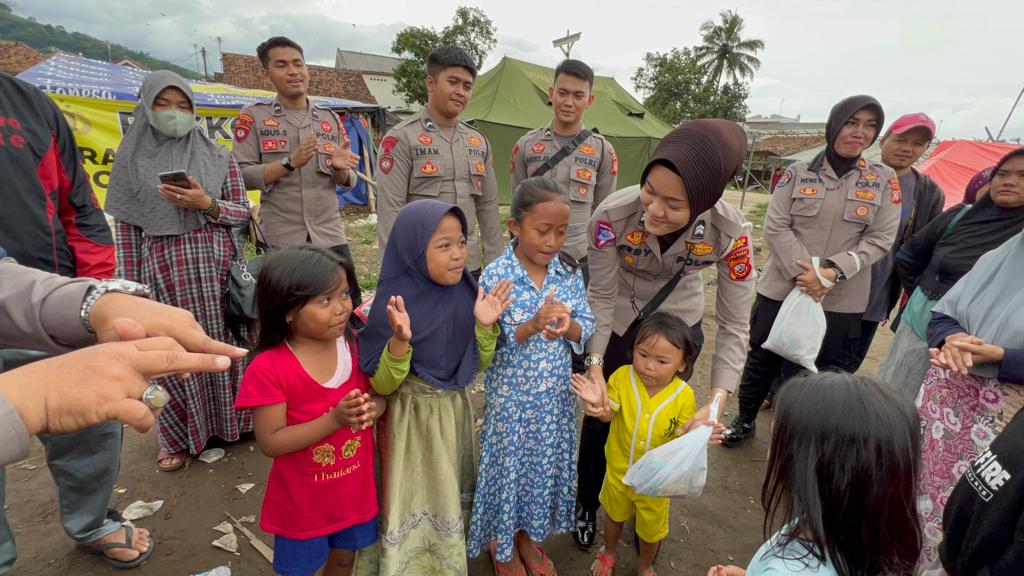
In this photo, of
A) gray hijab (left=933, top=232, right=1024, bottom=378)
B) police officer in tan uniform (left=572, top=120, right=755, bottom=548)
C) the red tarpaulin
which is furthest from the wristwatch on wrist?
the red tarpaulin

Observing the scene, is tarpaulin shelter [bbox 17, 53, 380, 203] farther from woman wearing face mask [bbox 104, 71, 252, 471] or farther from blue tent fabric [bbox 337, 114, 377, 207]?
woman wearing face mask [bbox 104, 71, 252, 471]

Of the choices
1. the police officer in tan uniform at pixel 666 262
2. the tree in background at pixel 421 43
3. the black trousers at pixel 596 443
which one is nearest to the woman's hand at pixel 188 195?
the police officer in tan uniform at pixel 666 262

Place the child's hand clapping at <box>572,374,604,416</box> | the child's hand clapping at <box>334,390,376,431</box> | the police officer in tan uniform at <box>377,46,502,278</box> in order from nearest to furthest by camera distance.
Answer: the child's hand clapping at <box>334,390,376,431</box> < the child's hand clapping at <box>572,374,604,416</box> < the police officer in tan uniform at <box>377,46,502,278</box>

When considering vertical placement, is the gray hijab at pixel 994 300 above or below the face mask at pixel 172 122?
below

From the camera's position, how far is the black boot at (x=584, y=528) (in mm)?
2467

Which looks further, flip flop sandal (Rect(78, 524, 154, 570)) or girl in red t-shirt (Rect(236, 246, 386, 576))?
flip flop sandal (Rect(78, 524, 154, 570))

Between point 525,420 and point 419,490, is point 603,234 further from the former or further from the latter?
point 419,490

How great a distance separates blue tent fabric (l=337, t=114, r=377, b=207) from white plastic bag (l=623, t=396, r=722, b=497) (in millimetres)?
9709

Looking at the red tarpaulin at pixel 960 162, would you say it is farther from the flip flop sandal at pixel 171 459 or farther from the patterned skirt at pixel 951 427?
the flip flop sandal at pixel 171 459

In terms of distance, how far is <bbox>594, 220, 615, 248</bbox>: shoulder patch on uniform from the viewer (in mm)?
2174

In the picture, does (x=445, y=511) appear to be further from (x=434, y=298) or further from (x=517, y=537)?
(x=434, y=298)

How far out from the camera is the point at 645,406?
207cm

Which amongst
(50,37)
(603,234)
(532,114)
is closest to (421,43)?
(532,114)

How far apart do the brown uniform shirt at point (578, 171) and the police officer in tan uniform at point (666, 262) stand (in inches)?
48.1
